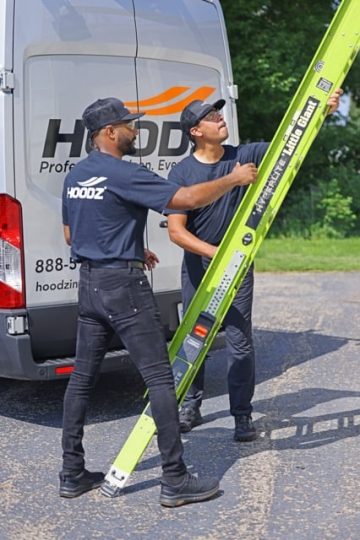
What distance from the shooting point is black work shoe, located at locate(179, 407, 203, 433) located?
564cm

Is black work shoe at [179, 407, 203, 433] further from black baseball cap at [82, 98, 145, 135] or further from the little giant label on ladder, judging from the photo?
black baseball cap at [82, 98, 145, 135]

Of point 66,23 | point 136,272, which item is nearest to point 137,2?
point 66,23

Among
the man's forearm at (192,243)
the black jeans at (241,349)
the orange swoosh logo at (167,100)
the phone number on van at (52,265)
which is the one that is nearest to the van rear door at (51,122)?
the phone number on van at (52,265)

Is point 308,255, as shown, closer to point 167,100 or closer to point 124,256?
point 167,100

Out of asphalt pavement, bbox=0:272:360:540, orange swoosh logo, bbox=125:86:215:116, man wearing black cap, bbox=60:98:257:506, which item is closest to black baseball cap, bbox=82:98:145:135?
man wearing black cap, bbox=60:98:257:506

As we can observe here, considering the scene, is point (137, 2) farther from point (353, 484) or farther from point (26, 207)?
point (353, 484)

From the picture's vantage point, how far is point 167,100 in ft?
20.2

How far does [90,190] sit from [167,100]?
200cm

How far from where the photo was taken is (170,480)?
4.41 meters

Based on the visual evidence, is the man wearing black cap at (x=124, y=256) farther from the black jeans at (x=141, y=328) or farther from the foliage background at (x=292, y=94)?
the foliage background at (x=292, y=94)

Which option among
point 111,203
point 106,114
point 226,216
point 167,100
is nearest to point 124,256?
point 111,203

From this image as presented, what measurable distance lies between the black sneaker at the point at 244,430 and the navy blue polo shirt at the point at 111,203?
1.43m

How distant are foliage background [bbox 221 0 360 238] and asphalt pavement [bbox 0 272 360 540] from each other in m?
10.9

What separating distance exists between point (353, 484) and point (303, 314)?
506cm
